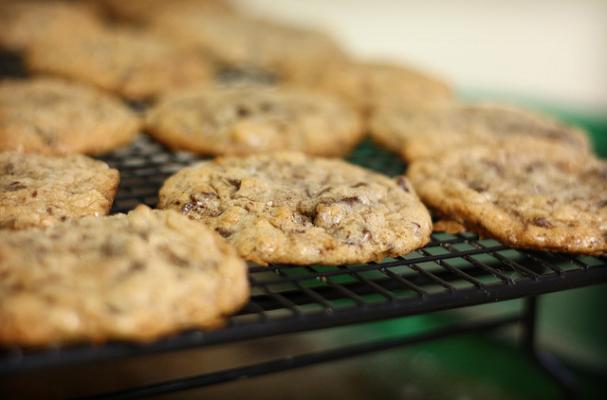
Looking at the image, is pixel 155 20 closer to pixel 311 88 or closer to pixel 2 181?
pixel 311 88

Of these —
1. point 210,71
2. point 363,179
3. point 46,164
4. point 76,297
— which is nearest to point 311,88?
point 210,71

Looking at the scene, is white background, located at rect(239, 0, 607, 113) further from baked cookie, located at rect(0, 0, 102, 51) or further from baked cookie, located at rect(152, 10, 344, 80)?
baked cookie, located at rect(0, 0, 102, 51)

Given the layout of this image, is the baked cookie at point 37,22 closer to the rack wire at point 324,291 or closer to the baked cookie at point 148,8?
the baked cookie at point 148,8

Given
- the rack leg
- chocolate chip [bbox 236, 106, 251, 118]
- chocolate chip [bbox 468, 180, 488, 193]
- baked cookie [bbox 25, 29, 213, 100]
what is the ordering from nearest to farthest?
chocolate chip [bbox 468, 180, 488, 193] → chocolate chip [bbox 236, 106, 251, 118] → the rack leg → baked cookie [bbox 25, 29, 213, 100]

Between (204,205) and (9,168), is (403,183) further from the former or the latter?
(9,168)

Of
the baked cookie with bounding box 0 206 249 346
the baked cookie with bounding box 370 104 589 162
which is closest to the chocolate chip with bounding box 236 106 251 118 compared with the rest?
the baked cookie with bounding box 370 104 589 162

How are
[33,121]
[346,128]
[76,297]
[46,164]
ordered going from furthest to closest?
[346,128] < [33,121] < [46,164] < [76,297]

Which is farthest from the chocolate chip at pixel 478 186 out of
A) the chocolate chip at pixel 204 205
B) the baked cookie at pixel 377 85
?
the baked cookie at pixel 377 85
